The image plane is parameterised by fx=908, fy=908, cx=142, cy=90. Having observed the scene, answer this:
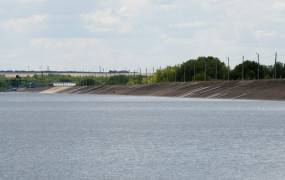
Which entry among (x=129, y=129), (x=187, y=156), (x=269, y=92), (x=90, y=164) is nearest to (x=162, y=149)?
(x=187, y=156)

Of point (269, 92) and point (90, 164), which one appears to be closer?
point (90, 164)

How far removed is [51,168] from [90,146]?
11.1m

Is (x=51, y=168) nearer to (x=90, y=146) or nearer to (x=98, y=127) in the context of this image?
(x=90, y=146)

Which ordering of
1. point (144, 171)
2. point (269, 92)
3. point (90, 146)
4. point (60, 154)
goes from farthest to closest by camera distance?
point (269, 92) → point (90, 146) → point (60, 154) → point (144, 171)

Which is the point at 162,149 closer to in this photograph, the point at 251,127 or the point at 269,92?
the point at 251,127

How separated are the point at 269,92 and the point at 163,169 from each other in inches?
4910

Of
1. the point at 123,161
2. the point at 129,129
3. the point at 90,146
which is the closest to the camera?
the point at 123,161

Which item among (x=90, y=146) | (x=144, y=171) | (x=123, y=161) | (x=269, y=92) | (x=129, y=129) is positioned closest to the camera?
(x=144, y=171)

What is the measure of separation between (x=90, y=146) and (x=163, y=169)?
12.0 metres

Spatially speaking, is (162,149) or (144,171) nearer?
(144,171)

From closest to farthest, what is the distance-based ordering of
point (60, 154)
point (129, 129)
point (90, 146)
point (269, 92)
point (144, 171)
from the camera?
point (144, 171), point (60, 154), point (90, 146), point (129, 129), point (269, 92)

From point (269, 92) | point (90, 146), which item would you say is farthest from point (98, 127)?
point (269, 92)

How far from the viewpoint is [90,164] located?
135 feet

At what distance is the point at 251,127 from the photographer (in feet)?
226
